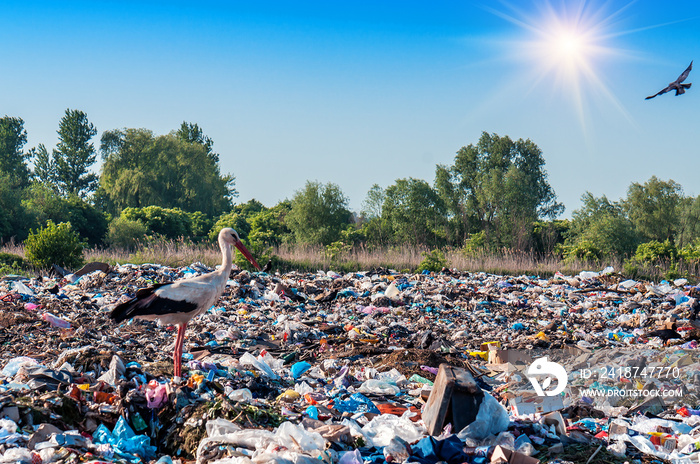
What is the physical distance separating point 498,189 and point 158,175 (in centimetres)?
2182

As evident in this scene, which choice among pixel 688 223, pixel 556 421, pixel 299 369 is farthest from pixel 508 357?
pixel 688 223

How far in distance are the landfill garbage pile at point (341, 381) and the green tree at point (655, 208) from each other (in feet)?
83.1

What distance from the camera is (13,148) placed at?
42594mm

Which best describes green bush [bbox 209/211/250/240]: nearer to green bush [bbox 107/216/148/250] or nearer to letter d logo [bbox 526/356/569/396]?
green bush [bbox 107/216/148/250]

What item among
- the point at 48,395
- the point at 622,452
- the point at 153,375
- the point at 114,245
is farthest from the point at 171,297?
the point at 114,245

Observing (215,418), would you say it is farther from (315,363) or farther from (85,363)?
(315,363)

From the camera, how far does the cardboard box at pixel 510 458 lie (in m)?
3.26

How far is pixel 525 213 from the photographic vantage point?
31016 millimetres

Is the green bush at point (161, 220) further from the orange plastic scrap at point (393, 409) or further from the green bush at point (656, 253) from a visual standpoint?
the orange plastic scrap at point (393, 409)

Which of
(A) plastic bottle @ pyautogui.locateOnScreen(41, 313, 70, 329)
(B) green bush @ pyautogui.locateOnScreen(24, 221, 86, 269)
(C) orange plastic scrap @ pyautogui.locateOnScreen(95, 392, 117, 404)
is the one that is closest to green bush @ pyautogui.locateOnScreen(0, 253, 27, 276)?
(B) green bush @ pyautogui.locateOnScreen(24, 221, 86, 269)

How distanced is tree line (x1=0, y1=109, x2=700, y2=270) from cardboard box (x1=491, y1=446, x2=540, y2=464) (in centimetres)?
1663

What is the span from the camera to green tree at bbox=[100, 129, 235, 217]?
3662 centimetres

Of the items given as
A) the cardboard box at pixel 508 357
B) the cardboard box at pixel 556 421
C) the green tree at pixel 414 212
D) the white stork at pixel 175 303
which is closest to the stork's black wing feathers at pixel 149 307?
the white stork at pixel 175 303

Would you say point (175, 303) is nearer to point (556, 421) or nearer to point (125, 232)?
point (556, 421)
